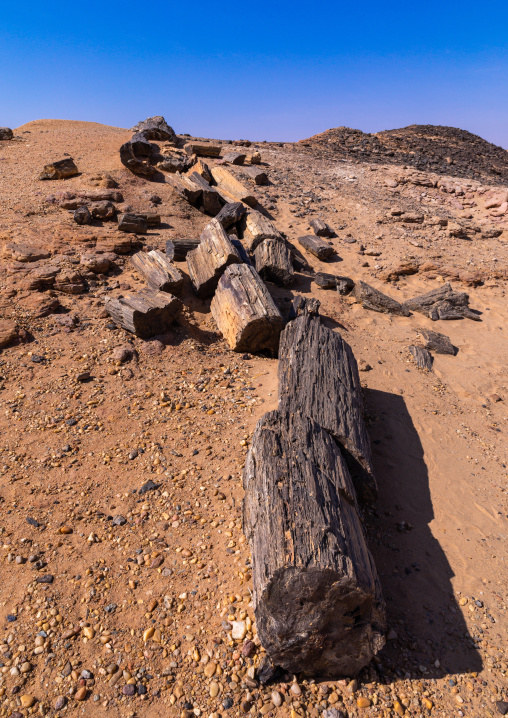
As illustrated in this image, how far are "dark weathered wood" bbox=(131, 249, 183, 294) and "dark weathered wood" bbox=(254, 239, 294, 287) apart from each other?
195 cm

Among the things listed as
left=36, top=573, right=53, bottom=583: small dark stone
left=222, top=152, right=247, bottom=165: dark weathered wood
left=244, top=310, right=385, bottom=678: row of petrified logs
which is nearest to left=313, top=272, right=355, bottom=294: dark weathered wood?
left=244, top=310, right=385, bottom=678: row of petrified logs

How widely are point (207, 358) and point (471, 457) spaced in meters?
3.77

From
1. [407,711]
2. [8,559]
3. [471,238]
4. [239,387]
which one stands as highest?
[471,238]

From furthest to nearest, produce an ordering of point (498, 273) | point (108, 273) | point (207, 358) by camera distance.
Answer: point (498, 273) → point (108, 273) → point (207, 358)

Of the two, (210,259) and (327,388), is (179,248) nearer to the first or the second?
(210,259)

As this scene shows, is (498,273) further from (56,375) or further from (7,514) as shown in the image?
(7,514)

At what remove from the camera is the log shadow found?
2910 mm

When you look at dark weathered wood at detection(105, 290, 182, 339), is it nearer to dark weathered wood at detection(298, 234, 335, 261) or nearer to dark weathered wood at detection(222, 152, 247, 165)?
dark weathered wood at detection(298, 234, 335, 261)

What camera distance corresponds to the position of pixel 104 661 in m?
2.67

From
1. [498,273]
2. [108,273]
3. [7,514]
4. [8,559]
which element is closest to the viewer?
[8,559]

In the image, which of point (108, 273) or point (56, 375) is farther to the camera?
point (108, 273)

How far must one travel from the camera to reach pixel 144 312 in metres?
5.46

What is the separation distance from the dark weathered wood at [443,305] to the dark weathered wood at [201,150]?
8.93 m

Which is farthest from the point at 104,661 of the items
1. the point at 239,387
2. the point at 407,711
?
the point at 239,387
